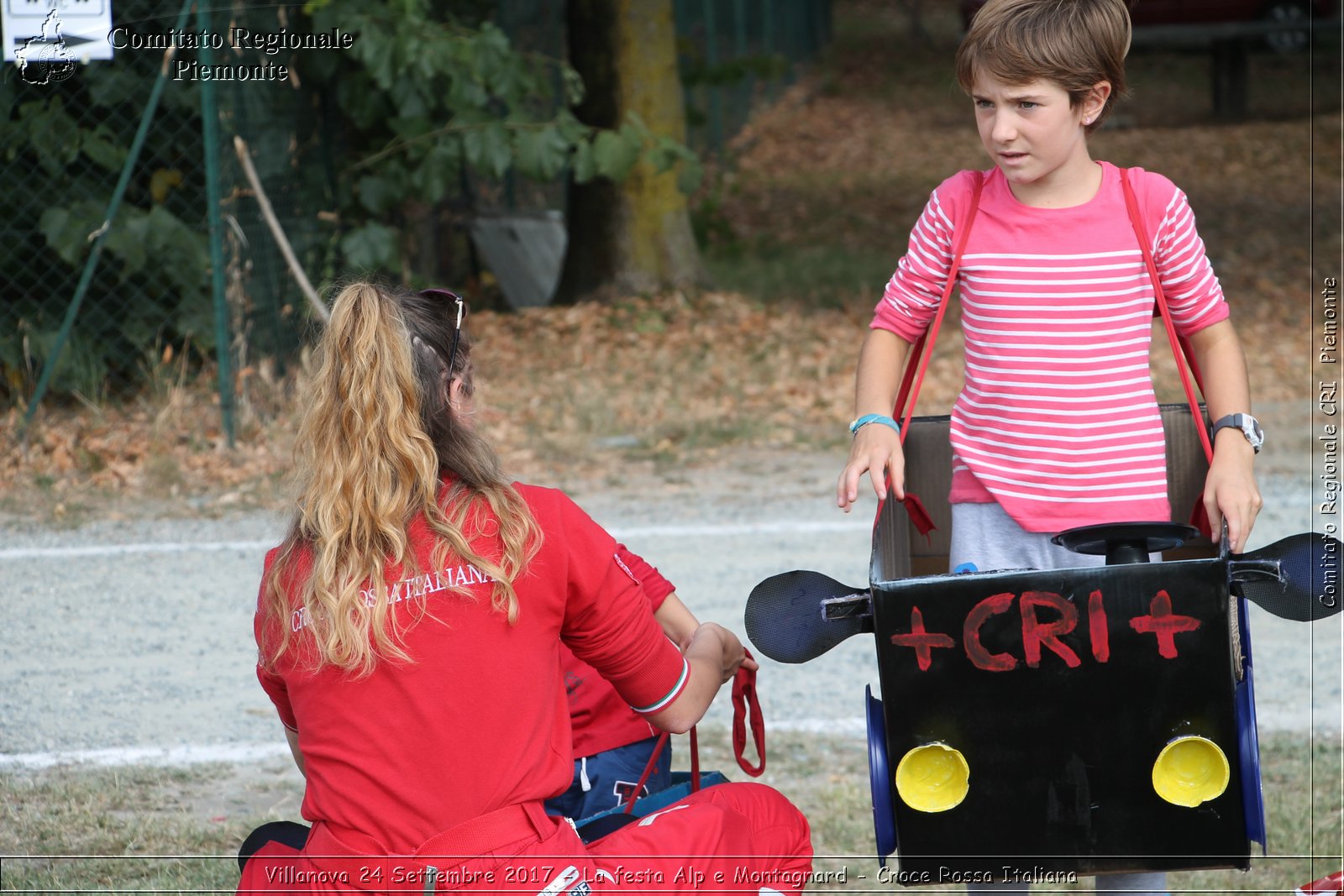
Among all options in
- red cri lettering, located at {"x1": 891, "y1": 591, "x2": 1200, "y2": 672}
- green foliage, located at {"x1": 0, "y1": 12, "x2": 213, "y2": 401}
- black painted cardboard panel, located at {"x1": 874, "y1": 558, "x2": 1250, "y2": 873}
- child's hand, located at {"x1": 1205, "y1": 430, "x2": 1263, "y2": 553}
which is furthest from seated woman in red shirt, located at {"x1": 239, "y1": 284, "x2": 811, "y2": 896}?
green foliage, located at {"x1": 0, "y1": 12, "x2": 213, "y2": 401}

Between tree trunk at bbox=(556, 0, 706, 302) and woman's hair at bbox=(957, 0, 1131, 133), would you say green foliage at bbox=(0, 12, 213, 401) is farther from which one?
woman's hair at bbox=(957, 0, 1131, 133)

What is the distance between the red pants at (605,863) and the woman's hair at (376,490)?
1.01ft

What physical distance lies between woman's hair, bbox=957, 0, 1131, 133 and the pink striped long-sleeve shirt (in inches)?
8.8

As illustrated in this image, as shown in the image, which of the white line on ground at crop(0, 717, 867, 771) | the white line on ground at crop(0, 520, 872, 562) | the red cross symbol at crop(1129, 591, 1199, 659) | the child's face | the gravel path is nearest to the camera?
the red cross symbol at crop(1129, 591, 1199, 659)

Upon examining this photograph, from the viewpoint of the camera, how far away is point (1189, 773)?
6.84ft

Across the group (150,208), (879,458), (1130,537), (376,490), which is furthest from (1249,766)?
(150,208)

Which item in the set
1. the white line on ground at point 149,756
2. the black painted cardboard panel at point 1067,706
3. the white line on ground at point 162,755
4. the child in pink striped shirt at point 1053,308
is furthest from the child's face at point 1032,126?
the white line on ground at point 149,756

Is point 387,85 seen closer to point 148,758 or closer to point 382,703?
point 148,758

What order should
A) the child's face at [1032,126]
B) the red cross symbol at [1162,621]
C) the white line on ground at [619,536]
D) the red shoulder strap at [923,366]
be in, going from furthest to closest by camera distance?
the white line on ground at [619,536] → the red shoulder strap at [923,366] → the child's face at [1032,126] → the red cross symbol at [1162,621]

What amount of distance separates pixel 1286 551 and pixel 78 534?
5.51 meters

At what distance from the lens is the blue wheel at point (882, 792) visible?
2213mm

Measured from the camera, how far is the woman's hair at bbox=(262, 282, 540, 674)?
218 centimetres

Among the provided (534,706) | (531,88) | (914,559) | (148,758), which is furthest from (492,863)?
(531,88)

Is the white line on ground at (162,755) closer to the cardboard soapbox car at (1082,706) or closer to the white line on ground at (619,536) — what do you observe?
the white line on ground at (619,536)
